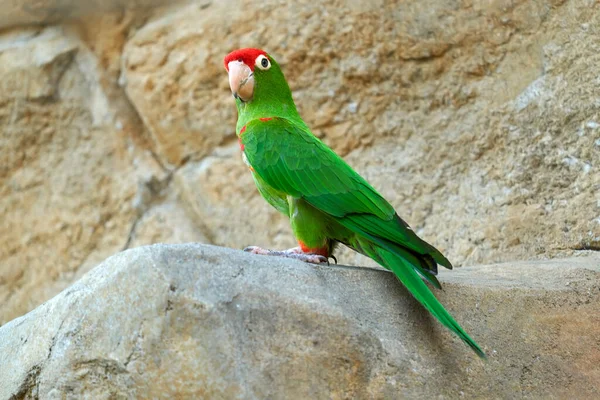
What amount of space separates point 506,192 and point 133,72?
7.77 ft

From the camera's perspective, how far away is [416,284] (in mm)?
2150

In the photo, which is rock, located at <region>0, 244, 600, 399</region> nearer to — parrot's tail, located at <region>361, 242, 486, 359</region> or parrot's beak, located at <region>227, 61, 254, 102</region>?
parrot's tail, located at <region>361, 242, 486, 359</region>

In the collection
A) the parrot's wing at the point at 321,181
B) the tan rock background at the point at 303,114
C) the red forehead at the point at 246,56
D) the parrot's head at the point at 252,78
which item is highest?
the red forehead at the point at 246,56

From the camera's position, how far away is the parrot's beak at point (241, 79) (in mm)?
2787

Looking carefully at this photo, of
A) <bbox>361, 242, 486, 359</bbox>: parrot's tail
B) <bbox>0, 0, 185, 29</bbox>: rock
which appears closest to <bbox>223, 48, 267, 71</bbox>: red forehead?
<bbox>361, 242, 486, 359</bbox>: parrot's tail

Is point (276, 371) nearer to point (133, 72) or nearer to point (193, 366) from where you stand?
point (193, 366)

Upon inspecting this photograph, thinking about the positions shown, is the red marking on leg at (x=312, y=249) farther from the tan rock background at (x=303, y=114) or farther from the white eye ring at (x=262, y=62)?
the tan rock background at (x=303, y=114)

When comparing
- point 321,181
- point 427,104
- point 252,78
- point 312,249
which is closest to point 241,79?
point 252,78

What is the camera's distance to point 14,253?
4469 mm

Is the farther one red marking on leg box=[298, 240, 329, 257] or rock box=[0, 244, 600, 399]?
red marking on leg box=[298, 240, 329, 257]

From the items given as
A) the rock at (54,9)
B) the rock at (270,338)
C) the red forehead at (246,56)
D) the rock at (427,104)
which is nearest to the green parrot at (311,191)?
the red forehead at (246,56)

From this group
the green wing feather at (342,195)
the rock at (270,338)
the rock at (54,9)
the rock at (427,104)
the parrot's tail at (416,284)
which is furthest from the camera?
the rock at (54,9)

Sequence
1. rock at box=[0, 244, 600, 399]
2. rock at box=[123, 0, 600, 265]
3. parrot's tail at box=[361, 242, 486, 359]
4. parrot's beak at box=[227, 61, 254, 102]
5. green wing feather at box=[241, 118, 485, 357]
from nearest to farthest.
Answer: rock at box=[0, 244, 600, 399], parrot's tail at box=[361, 242, 486, 359], green wing feather at box=[241, 118, 485, 357], parrot's beak at box=[227, 61, 254, 102], rock at box=[123, 0, 600, 265]

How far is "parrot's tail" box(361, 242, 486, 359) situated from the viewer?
200 centimetres
